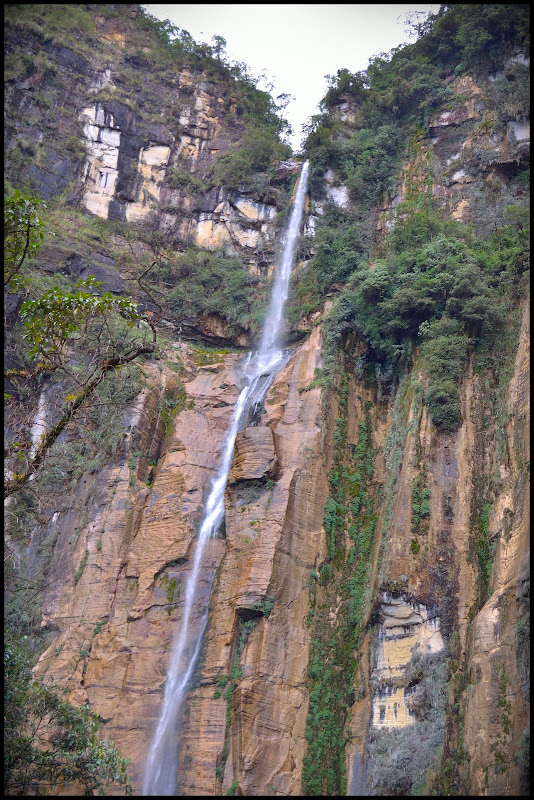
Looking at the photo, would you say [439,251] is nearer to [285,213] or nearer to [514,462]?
[514,462]

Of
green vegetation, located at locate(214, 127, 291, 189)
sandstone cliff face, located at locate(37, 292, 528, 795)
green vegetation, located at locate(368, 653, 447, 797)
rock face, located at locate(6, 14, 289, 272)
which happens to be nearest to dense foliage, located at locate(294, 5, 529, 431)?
sandstone cliff face, located at locate(37, 292, 528, 795)

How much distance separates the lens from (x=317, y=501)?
71.4 ft

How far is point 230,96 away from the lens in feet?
133

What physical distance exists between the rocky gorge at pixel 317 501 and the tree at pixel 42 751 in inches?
128

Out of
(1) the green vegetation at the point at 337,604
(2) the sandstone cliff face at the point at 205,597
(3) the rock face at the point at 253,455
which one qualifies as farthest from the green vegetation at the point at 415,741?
(3) the rock face at the point at 253,455

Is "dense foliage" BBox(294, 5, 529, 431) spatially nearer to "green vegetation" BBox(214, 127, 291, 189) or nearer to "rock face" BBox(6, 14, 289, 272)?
"green vegetation" BBox(214, 127, 291, 189)

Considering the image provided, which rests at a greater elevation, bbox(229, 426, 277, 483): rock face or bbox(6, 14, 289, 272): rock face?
bbox(6, 14, 289, 272): rock face

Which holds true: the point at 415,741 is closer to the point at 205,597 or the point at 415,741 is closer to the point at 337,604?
the point at 337,604

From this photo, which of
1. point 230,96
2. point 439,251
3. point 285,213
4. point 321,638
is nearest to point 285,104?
point 230,96

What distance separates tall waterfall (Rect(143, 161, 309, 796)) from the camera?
18.2 metres

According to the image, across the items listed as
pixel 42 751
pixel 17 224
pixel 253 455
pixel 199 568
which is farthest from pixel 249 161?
pixel 42 751

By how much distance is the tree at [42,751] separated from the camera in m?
12.8

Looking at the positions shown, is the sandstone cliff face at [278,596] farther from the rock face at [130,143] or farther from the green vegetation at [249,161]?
the green vegetation at [249,161]

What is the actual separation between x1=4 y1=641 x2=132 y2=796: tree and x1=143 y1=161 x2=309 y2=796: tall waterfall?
2.98 m
